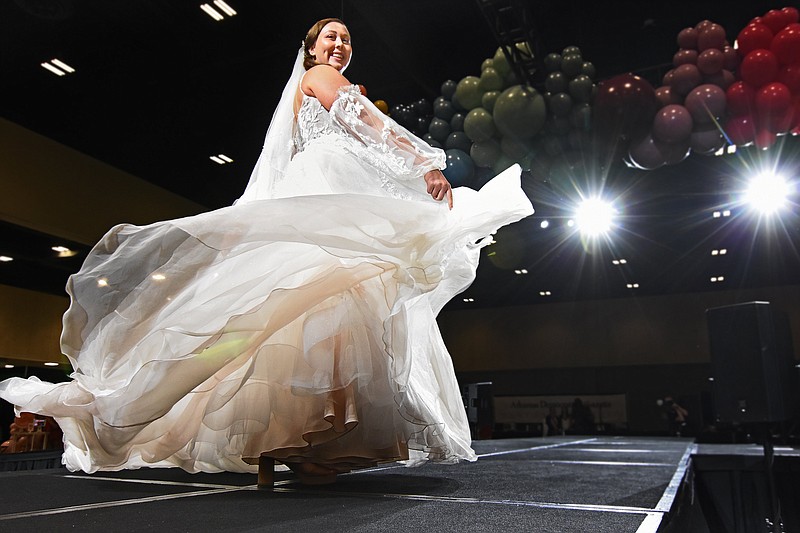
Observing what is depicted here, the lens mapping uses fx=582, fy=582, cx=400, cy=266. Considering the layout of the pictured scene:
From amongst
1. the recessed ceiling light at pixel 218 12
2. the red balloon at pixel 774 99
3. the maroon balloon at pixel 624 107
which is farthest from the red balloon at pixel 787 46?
the recessed ceiling light at pixel 218 12

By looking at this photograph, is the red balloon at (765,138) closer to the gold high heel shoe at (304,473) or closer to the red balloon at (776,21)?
the red balloon at (776,21)

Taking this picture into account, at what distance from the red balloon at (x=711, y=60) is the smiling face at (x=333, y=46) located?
2588 mm

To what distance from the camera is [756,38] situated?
126 inches

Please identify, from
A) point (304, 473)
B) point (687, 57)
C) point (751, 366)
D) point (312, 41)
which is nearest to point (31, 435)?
point (304, 473)

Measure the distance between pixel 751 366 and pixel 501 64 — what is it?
2175mm

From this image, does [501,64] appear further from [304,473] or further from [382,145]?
[304,473]

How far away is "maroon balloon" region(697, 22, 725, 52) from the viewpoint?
130 inches

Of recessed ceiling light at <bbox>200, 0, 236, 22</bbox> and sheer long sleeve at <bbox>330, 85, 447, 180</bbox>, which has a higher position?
recessed ceiling light at <bbox>200, 0, 236, 22</bbox>

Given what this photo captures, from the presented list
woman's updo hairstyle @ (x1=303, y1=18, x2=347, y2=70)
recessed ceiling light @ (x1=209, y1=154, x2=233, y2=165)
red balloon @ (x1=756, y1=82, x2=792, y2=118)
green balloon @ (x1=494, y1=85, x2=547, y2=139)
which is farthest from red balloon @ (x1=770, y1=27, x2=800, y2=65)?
recessed ceiling light @ (x1=209, y1=154, x2=233, y2=165)

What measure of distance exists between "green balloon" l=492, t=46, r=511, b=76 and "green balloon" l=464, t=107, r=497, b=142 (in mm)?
251

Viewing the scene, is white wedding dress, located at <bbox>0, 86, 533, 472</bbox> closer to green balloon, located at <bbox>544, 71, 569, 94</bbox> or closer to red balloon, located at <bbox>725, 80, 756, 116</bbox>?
green balloon, located at <bbox>544, 71, 569, 94</bbox>

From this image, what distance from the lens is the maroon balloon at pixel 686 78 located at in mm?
3348

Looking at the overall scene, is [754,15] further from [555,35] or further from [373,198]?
[373,198]

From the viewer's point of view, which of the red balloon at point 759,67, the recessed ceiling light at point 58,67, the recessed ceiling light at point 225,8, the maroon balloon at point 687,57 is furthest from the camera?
the recessed ceiling light at point 58,67
